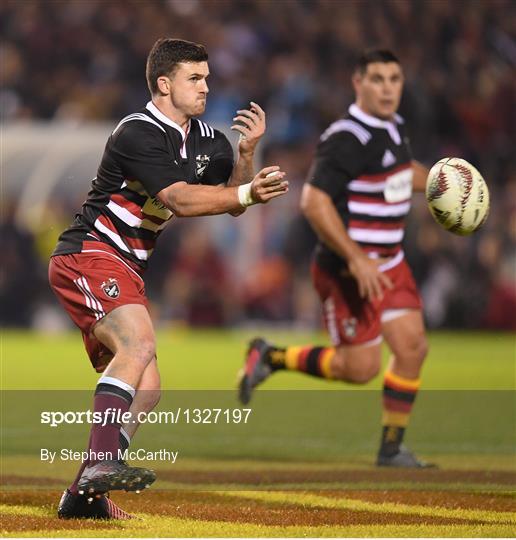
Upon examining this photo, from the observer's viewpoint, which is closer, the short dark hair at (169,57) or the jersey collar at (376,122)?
the short dark hair at (169,57)

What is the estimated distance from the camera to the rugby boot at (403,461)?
7.76 m

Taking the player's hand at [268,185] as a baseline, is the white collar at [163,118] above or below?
above

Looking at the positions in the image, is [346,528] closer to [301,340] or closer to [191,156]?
[191,156]

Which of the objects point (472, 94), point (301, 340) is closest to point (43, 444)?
point (301, 340)

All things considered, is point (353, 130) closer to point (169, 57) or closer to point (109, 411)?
point (169, 57)

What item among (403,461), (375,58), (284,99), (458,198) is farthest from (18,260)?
(458,198)

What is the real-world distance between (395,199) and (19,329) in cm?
1252

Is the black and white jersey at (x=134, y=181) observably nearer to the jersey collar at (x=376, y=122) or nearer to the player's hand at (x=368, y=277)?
the player's hand at (x=368, y=277)

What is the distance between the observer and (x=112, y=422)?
5672mm

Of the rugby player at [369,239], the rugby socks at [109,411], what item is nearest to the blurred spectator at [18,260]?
the rugby player at [369,239]

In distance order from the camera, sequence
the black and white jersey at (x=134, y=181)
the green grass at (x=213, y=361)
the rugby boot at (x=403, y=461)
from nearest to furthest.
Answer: the black and white jersey at (x=134, y=181) < the rugby boot at (x=403, y=461) < the green grass at (x=213, y=361)

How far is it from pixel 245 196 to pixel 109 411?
113 centimetres

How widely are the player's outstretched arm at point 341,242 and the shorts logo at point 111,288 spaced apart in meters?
2.26

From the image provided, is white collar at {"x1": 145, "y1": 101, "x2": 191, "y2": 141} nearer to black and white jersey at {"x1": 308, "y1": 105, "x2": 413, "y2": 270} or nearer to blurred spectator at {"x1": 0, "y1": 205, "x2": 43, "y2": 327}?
black and white jersey at {"x1": 308, "y1": 105, "x2": 413, "y2": 270}
